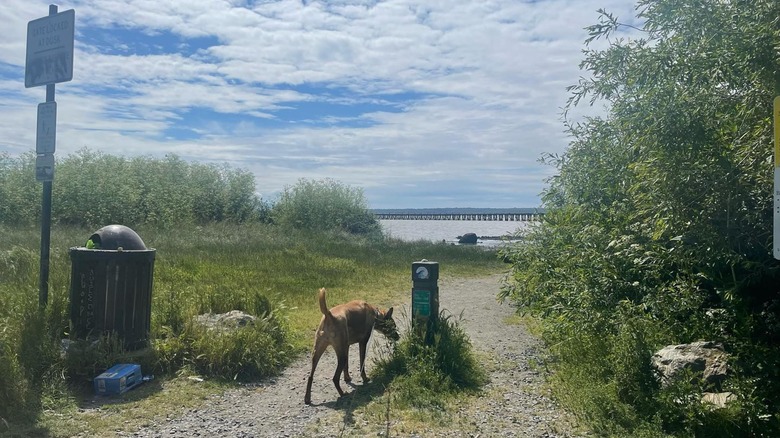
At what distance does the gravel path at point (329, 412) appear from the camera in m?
5.46

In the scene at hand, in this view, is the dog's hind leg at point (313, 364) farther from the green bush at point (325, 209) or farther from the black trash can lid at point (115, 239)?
the green bush at point (325, 209)

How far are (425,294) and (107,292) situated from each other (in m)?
3.71

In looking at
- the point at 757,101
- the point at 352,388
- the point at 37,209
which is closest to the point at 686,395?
the point at 757,101

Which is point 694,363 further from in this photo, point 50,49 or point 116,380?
point 50,49

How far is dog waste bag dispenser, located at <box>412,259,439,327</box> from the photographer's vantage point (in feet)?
24.6

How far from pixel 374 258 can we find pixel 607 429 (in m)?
19.0

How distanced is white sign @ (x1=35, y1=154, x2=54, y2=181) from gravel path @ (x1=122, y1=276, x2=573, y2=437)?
10.8ft

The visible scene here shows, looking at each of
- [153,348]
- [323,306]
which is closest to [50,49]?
[153,348]

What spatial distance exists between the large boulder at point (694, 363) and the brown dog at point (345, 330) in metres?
3.05

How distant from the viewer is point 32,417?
5.58 meters

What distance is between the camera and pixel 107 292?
23.5 ft

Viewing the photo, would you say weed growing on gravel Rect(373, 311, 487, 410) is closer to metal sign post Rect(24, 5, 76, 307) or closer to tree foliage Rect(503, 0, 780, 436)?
tree foliage Rect(503, 0, 780, 436)

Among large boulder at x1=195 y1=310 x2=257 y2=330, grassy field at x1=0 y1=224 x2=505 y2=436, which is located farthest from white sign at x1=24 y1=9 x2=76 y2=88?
large boulder at x1=195 y1=310 x2=257 y2=330

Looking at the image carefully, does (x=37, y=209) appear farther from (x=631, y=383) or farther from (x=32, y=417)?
(x=631, y=383)
